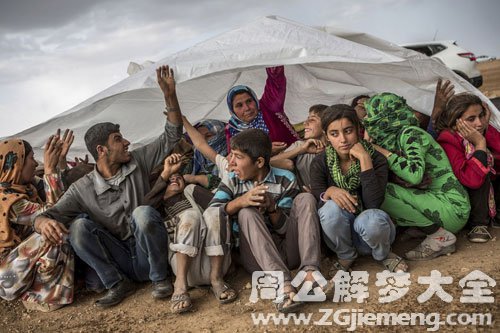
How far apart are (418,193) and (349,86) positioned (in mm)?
1876

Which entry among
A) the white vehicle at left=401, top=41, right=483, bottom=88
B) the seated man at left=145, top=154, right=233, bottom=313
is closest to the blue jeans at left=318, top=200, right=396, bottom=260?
the seated man at left=145, top=154, right=233, bottom=313

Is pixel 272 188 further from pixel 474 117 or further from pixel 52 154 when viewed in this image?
pixel 52 154

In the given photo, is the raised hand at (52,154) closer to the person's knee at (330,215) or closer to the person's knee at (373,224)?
the person's knee at (330,215)

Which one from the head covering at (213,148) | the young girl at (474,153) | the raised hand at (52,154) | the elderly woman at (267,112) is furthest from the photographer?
the elderly woman at (267,112)

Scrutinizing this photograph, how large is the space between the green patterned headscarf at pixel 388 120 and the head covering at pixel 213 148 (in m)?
1.19

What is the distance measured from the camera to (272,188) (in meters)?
3.08

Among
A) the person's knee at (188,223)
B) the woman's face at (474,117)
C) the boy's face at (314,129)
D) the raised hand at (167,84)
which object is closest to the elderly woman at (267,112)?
the boy's face at (314,129)

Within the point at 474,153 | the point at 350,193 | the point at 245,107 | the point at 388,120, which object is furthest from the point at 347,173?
the point at 245,107

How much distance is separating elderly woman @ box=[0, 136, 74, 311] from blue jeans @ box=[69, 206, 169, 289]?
22 centimetres

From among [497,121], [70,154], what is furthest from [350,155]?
[70,154]

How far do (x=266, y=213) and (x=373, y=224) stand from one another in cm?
64

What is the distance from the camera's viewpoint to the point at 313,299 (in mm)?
2672

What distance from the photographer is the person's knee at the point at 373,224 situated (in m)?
2.78

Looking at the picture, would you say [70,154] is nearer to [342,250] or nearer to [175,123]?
[175,123]
